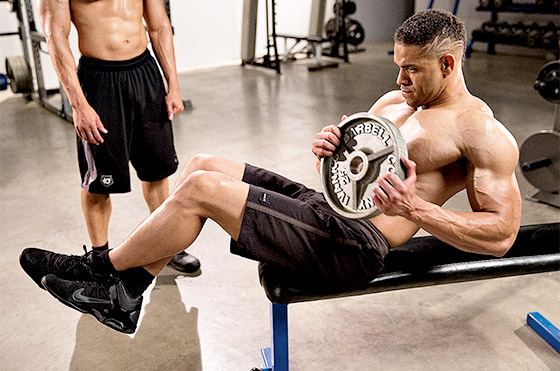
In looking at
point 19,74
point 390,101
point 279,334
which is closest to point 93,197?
point 279,334

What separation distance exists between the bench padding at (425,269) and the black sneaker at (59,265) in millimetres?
498

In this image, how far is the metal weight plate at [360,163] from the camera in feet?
4.14

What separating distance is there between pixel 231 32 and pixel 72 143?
3.55 metres

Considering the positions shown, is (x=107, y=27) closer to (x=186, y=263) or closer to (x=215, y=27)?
(x=186, y=263)

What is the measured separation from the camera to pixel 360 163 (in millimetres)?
1362

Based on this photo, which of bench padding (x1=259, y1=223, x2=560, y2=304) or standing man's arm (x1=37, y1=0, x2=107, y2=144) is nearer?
bench padding (x1=259, y1=223, x2=560, y2=304)

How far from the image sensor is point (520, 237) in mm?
1656

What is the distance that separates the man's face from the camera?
137cm

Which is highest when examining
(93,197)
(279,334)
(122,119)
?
(122,119)

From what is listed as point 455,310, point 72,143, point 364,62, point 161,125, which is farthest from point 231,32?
point 455,310

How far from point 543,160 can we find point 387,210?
1848 millimetres

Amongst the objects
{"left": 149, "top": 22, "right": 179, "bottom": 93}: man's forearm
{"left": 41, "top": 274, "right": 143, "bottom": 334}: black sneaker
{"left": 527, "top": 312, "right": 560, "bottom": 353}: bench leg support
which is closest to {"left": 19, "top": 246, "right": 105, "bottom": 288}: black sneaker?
{"left": 41, "top": 274, "right": 143, "bottom": 334}: black sneaker

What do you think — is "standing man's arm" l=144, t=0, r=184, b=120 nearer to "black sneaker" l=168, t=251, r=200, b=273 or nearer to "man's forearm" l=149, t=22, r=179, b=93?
"man's forearm" l=149, t=22, r=179, b=93

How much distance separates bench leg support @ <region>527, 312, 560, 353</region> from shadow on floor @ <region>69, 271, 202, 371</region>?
112 cm
